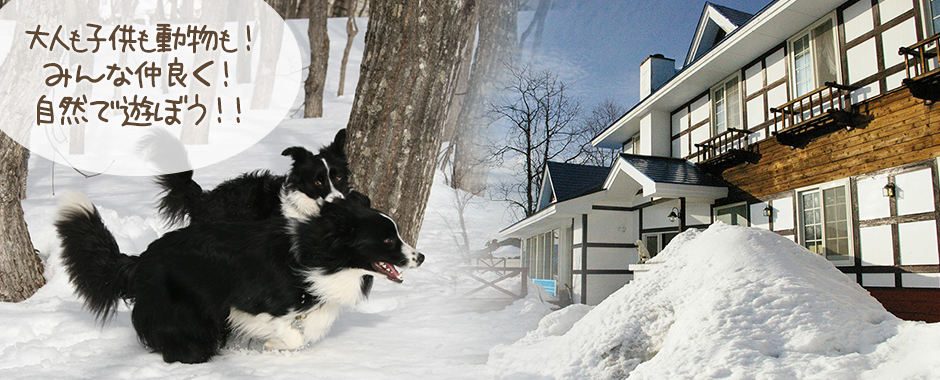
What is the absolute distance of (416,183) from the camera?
13.8 feet

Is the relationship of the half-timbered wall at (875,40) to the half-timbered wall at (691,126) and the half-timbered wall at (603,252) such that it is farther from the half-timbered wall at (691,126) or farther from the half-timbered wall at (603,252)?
the half-timbered wall at (603,252)

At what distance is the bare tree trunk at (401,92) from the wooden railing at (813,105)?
5.74 m

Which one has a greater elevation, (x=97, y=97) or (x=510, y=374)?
(x=97, y=97)

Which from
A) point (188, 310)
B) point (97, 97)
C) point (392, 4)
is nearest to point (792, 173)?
point (392, 4)

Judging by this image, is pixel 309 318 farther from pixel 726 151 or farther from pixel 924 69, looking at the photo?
pixel 726 151

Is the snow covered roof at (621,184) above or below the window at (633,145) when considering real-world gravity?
below

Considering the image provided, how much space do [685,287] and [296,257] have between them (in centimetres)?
224

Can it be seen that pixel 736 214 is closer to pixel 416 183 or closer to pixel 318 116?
pixel 416 183

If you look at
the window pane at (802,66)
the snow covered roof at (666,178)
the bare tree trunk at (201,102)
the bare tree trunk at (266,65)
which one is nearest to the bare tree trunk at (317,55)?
the bare tree trunk at (266,65)

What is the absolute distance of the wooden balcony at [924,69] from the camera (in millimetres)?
5578

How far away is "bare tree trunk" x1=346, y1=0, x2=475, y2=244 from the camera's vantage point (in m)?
3.88

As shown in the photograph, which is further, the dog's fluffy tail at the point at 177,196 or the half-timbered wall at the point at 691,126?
the half-timbered wall at the point at 691,126

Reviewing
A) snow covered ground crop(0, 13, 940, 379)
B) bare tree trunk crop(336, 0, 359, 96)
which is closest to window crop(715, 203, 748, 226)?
snow covered ground crop(0, 13, 940, 379)

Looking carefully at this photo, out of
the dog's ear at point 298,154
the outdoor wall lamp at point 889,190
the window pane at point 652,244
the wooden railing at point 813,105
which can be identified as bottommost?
the window pane at point 652,244
